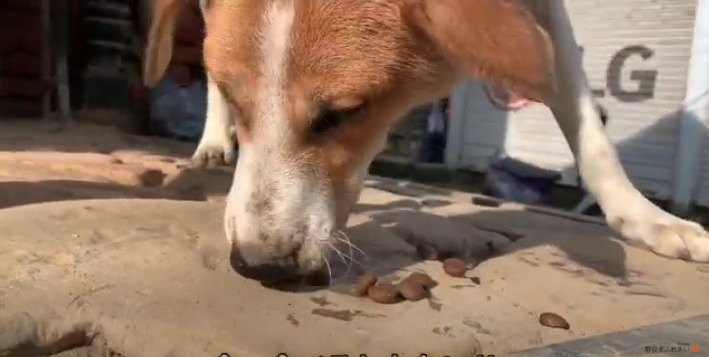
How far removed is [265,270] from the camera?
3.85 feet

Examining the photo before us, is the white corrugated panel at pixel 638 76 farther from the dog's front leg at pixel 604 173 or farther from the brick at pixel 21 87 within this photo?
the brick at pixel 21 87

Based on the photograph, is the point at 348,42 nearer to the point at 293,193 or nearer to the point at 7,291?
the point at 293,193

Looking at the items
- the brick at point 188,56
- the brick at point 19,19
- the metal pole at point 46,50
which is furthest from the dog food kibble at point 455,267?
the brick at point 19,19

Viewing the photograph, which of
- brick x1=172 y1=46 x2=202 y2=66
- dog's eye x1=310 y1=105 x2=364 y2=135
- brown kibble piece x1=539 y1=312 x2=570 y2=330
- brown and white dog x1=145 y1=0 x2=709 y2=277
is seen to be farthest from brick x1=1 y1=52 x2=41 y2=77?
brown kibble piece x1=539 y1=312 x2=570 y2=330

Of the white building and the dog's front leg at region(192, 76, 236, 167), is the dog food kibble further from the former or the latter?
the white building

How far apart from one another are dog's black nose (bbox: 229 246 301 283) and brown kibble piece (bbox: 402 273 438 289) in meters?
0.19

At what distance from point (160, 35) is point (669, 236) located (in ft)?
3.66

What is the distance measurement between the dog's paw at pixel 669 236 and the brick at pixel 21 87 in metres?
4.08

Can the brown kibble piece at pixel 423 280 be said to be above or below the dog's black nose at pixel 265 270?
below

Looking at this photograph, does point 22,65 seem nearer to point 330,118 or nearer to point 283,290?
point 330,118

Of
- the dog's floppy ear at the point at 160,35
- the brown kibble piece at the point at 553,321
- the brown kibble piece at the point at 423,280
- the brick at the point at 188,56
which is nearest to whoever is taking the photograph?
the brown kibble piece at the point at 553,321

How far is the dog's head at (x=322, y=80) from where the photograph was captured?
1.19 meters

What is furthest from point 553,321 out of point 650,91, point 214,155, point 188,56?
point 188,56

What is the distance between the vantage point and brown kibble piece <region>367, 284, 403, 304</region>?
45.8 inches
